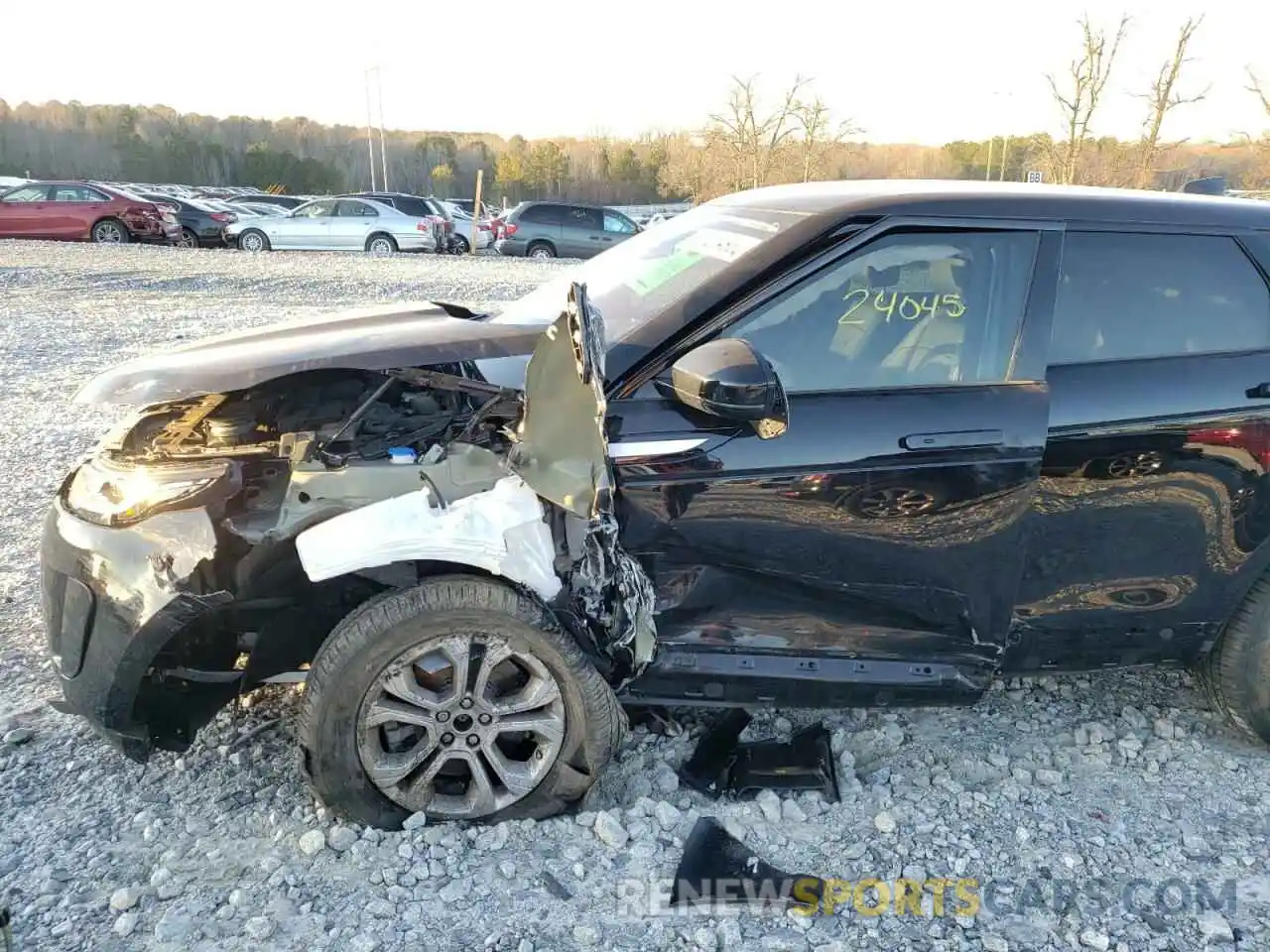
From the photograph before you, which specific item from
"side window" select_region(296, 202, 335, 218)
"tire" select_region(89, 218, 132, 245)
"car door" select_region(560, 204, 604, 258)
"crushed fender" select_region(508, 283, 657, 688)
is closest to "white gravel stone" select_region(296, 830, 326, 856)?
"crushed fender" select_region(508, 283, 657, 688)

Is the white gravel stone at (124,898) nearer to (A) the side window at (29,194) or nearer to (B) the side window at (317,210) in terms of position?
(B) the side window at (317,210)

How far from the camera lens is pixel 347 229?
22000mm

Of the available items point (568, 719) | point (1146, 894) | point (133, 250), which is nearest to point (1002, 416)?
point (1146, 894)

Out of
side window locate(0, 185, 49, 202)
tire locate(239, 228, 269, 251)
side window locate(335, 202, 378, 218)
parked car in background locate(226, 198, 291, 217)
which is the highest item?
side window locate(0, 185, 49, 202)

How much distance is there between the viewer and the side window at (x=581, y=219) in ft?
74.6

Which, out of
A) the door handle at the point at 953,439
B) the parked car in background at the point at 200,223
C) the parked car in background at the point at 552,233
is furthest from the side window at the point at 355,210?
the door handle at the point at 953,439

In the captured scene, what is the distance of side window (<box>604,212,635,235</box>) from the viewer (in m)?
23.1

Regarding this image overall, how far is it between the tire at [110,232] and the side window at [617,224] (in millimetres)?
11007

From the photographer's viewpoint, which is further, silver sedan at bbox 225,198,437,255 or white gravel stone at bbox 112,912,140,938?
silver sedan at bbox 225,198,437,255

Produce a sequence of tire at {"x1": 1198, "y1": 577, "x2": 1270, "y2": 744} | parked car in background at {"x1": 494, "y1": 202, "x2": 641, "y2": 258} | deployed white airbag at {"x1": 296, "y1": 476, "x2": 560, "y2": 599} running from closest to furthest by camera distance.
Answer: deployed white airbag at {"x1": 296, "y1": 476, "x2": 560, "y2": 599}, tire at {"x1": 1198, "y1": 577, "x2": 1270, "y2": 744}, parked car in background at {"x1": 494, "y1": 202, "x2": 641, "y2": 258}

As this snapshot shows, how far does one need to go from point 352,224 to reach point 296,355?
20.9m

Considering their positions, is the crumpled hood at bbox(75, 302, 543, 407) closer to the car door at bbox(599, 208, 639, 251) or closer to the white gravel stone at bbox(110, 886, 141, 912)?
the white gravel stone at bbox(110, 886, 141, 912)

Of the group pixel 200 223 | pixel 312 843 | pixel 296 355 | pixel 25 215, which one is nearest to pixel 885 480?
pixel 296 355

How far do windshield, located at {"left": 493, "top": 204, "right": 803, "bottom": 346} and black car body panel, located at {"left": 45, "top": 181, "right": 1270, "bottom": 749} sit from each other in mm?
58
